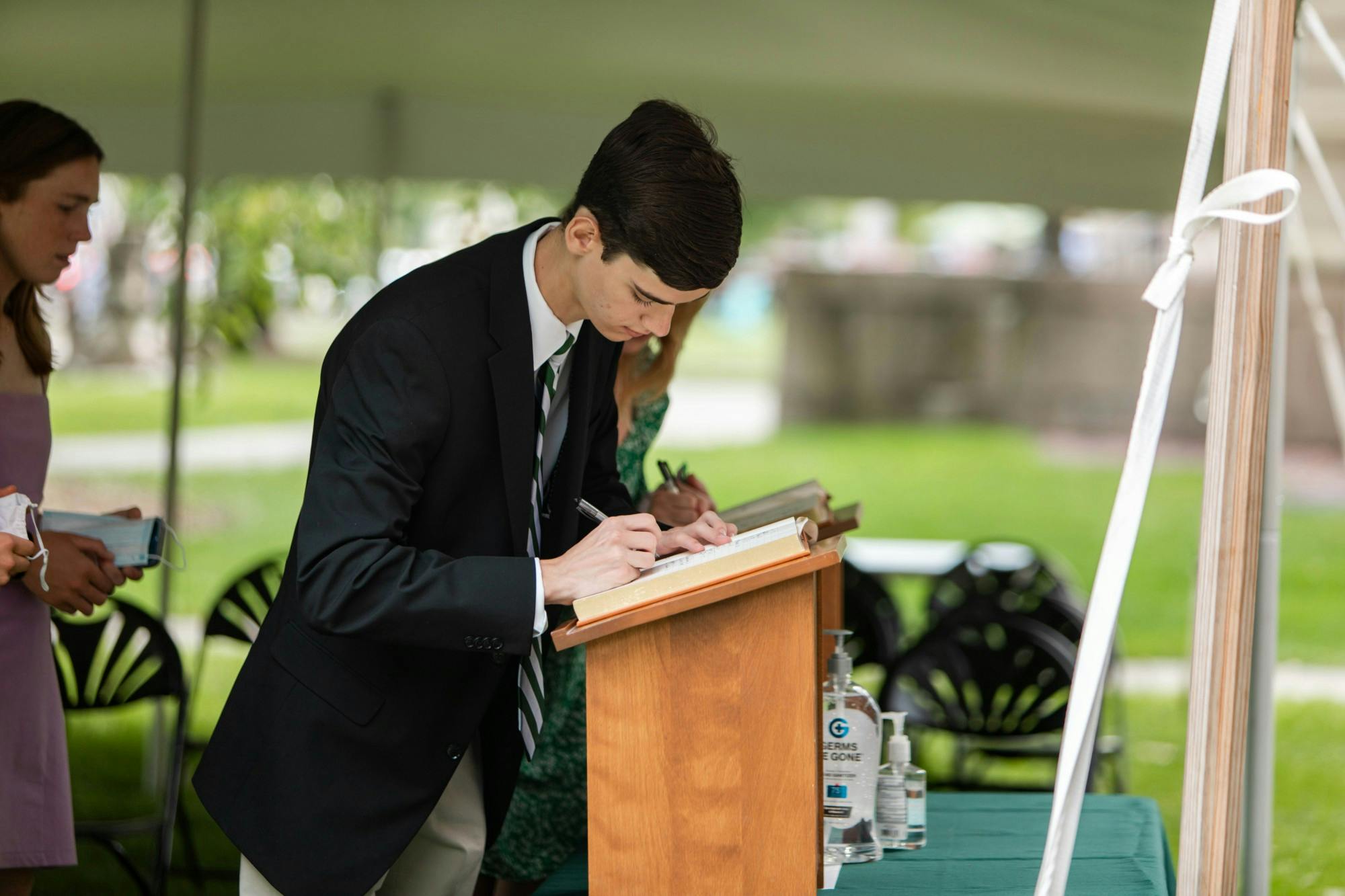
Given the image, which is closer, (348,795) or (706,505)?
(348,795)

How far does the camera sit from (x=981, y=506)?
490 inches

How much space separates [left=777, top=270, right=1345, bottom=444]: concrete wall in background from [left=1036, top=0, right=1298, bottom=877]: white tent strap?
12831 mm

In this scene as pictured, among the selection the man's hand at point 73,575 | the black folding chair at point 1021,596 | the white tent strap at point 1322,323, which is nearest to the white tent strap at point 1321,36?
the white tent strap at point 1322,323

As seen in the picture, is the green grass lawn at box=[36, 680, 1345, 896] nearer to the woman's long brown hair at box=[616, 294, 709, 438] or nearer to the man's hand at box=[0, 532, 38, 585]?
the woman's long brown hair at box=[616, 294, 709, 438]

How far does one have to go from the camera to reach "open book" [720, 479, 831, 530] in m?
2.27

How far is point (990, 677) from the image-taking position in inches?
145

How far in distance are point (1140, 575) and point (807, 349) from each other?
5.56 metres

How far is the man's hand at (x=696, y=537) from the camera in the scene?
1869 mm

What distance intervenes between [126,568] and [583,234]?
4.44ft

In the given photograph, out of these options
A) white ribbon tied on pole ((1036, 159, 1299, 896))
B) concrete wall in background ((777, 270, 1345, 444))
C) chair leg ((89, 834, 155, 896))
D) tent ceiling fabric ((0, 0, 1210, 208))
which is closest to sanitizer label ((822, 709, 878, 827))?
white ribbon tied on pole ((1036, 159, 1299, 896))

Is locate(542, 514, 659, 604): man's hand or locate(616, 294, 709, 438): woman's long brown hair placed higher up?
locate(616, 294, 709, 438): woman's long brown hair

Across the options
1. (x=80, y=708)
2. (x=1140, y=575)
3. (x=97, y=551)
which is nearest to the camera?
(x=97, y=551)

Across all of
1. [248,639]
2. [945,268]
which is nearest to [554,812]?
[248,639]

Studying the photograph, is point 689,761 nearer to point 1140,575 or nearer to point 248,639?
point 248,639
